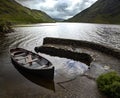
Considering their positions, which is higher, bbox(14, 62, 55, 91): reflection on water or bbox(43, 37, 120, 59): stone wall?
bbox(43, 37, 120, 59): stone wall

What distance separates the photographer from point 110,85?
1356 centimetres

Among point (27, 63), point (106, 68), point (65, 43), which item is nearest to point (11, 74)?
point (27, 63)

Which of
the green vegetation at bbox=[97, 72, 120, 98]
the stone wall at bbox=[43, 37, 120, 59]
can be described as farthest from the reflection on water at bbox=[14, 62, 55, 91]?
the stone wall at bbox=[43, 37, 120, 59]

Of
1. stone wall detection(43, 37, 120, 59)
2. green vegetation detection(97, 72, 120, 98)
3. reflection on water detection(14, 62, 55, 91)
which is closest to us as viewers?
green vegetation detection(97, 72, 120, 98)

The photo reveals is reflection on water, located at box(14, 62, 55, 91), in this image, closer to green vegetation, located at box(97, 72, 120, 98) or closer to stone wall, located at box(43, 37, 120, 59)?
green vegetation, located at box(97, 72, 120, 98)

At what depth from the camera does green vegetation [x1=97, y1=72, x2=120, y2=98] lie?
1299 centimetres

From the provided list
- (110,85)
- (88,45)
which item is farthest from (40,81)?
(88,45)

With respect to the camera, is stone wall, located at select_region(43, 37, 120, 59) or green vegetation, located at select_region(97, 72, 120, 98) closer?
green vegetation, located at select_region(97, 72, 120, 98)

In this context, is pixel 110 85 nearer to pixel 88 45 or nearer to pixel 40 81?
pixel 40 81

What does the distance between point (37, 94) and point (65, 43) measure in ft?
72.3

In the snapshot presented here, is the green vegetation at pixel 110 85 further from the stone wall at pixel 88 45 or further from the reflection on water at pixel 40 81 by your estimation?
the stone wall at pixel 88 45

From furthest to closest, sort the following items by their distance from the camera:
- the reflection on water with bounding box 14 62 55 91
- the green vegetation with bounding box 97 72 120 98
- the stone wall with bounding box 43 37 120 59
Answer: the stone wall with bounding box 43 37 120 59, the reflection on water with bounding box 14 62 55 91, the green vegetation with bounding box 97 72 120 98

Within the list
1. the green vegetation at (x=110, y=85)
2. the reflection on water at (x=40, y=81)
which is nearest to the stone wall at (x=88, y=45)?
the green vegetation at (x=110, y=85)

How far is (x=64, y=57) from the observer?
2938cm
